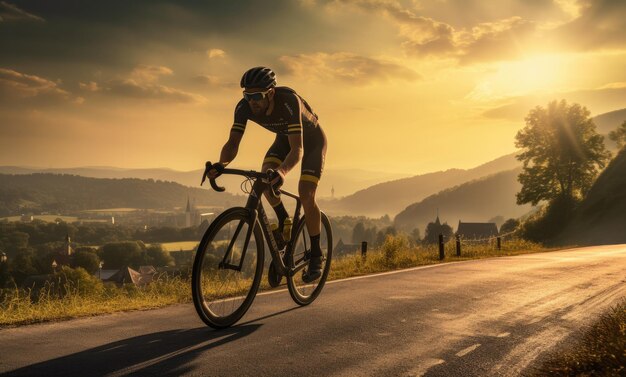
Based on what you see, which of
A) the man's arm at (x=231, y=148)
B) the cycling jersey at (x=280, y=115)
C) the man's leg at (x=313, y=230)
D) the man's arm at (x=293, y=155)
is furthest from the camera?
the man's leg at (x=313, y=230)

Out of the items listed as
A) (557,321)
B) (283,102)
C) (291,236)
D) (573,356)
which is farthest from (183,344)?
(557,321)

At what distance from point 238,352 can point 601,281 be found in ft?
24.0

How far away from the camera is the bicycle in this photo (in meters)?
4.86

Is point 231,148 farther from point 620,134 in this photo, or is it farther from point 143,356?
point 620,134

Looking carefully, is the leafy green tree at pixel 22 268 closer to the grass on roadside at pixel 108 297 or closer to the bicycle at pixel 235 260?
the grass on roadside at pixel 108 297

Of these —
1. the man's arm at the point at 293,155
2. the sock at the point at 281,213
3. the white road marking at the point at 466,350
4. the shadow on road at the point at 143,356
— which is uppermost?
the man's arm at the point at 293,155

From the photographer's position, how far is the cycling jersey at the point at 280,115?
5531 millimetres

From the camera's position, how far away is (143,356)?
4.12m

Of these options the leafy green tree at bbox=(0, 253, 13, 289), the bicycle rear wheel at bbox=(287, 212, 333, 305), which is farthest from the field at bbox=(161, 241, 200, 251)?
the bicycle rear wheel at bbox=(287, 212, 333, 305)

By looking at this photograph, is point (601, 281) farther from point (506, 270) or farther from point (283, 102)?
point (283, 102)

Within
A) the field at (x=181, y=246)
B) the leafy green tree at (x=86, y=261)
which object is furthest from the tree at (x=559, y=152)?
the field at (x=181, y=246)

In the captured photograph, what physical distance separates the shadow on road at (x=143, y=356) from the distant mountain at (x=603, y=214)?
53.9 metres

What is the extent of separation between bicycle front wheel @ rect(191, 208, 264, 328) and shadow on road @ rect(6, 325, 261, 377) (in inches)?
10.8

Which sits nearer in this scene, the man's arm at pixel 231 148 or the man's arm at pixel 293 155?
the man's arm at pixel 293 155
